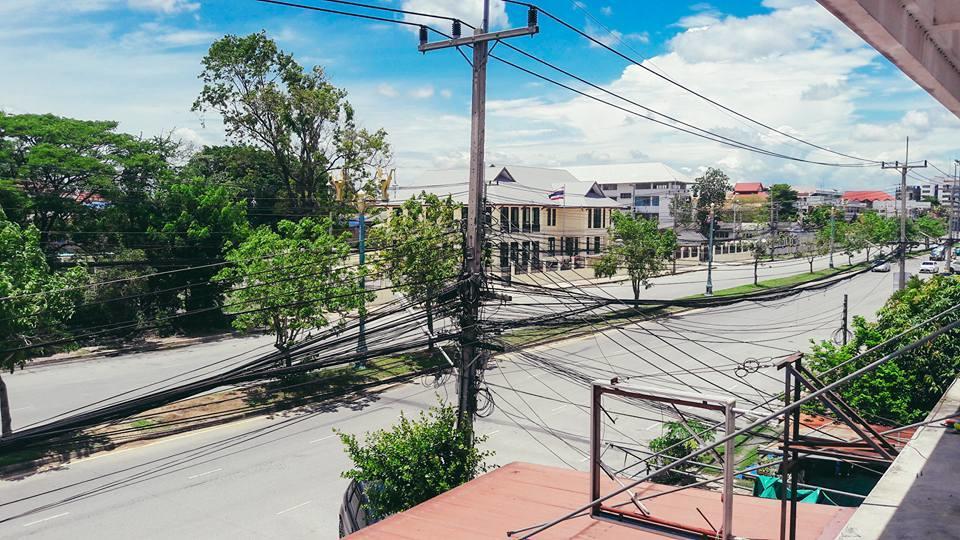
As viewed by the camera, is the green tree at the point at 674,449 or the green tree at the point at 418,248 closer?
the green tree at the point at 674,449

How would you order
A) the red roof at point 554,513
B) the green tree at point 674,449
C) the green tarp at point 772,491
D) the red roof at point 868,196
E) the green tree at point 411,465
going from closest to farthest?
1. the red roof at point 554,513
2. the green tree at point 411,465
3. the green tarp at point 772,491
4. the green tree at point 674,449
5. the red roof at point 868,196

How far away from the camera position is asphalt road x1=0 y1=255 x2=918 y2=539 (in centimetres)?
1380

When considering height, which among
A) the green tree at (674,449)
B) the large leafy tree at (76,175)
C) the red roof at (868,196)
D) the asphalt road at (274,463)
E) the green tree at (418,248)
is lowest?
the asphalt road at (274,463)

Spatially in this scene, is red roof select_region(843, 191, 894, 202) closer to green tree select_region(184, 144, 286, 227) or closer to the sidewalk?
green tree select_region(184, 144, 286, 227)

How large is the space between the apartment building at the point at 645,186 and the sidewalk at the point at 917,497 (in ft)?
304

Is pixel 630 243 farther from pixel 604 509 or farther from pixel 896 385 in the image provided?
pixel 604 509

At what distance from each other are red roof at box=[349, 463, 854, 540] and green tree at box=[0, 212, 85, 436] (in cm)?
1149

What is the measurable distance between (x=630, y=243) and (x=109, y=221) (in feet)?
85.4

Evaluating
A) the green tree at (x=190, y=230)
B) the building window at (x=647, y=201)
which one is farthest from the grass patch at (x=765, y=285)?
the building window at (x=647, y=201)

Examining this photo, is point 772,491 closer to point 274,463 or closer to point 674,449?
point 674,449

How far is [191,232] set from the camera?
3256 centimetres

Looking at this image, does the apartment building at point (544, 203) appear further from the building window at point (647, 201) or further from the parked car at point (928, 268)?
the building window at point (647, 201)

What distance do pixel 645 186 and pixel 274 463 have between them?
94.3m

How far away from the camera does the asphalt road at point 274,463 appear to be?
1380cm
